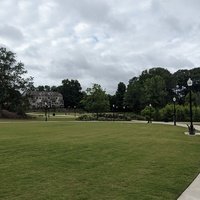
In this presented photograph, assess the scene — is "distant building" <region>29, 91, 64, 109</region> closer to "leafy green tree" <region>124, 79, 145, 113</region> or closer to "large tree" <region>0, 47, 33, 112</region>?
"leafy green tree" <region>124, 79, 145, 113</region>

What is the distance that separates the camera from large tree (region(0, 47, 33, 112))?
85312 millimetres

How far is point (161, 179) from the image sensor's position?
32.0 feet

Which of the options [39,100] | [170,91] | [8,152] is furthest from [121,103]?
[8,152]

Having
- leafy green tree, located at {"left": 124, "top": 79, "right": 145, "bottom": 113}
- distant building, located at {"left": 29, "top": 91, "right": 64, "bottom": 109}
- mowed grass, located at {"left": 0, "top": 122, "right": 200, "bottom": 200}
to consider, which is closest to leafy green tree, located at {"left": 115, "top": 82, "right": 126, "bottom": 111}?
leafy green tree, located at {"left": 124, "top": 79, "right": 145, "bottom": 113}

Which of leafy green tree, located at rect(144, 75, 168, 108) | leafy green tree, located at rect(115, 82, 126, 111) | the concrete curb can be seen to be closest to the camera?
the concrete curb

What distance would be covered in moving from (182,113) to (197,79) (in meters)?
79.4

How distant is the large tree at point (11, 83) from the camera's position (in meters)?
85.3

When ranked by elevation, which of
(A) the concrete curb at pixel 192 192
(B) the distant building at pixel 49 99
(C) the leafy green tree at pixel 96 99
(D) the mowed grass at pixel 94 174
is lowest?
(A) the concrete curb at pixel 192 192

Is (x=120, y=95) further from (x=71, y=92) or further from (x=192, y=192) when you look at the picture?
(x=192, y=192)

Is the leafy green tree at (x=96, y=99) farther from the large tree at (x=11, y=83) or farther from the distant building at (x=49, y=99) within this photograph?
the distant building at (x=49, y=99)

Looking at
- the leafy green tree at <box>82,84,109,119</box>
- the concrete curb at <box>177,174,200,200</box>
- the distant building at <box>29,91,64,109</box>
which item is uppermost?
the distant building at <box>29,91,64,109</box>

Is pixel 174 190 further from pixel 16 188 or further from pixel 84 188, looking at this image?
pixel 16 188

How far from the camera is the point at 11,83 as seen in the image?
8631 centimetres

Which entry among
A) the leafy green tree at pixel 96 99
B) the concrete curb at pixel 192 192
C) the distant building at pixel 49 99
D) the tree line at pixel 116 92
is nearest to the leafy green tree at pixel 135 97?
the tree line at pixel 116 92
